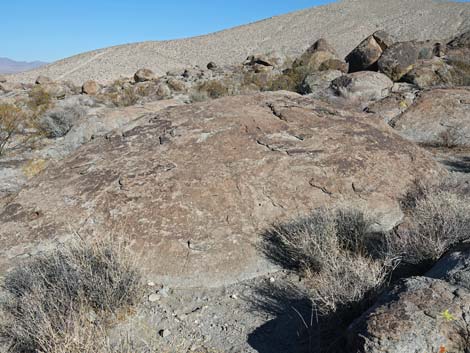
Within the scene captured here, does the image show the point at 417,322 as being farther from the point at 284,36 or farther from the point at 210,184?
the point at 284,36

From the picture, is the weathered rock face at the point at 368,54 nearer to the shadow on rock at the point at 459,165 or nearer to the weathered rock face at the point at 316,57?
the weathered rock face at the point at 316,57

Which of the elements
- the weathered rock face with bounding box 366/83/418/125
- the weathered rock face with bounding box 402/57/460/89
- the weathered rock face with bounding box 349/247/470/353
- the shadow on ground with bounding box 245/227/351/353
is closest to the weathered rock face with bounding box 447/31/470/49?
the weathered rock face with bounding box 402/57/460/89

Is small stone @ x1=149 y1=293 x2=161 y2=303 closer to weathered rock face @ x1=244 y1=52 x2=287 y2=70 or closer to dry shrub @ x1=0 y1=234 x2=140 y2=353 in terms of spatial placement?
dry shrub @ x1=0 y1=234 x2=140 y2=353

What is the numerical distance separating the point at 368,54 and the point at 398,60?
2535 mm

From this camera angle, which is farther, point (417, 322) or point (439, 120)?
point (439, 120)

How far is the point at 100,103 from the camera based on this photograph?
48.6ft

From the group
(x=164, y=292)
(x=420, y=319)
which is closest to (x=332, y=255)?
(x=420, y=319)

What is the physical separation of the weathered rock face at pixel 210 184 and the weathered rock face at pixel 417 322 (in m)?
1.46

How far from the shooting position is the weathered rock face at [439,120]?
6.70m

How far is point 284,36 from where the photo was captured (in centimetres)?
5050

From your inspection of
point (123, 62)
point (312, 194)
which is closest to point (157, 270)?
point (312, 194)

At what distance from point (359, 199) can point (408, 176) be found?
2.52 feet

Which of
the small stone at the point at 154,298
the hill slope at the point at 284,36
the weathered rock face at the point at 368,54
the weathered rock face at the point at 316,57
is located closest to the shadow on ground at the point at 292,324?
the small stone at the point at 154,298

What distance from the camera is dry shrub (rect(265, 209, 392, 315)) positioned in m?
2.72
